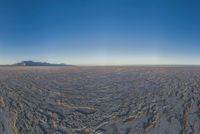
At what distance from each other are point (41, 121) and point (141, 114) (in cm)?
540

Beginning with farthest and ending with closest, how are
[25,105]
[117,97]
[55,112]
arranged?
[117,97], [25,105], [55,112]

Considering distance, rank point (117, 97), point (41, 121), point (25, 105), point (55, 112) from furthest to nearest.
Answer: point (117, 97), point (25, 105), point (55, 112), point (41, 121)

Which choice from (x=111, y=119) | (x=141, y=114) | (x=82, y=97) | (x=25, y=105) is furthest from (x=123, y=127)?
(x=25, y=105)

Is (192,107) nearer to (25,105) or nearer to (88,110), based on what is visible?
(88,110)

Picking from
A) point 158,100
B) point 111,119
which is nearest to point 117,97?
point 158,100

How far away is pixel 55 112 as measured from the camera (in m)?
12.9

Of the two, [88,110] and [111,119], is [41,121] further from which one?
[111,119]

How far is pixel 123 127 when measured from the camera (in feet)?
35.9

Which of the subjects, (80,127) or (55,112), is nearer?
(80,127)

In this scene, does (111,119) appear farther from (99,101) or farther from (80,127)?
(99,101)

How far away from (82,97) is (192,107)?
732 centimetres

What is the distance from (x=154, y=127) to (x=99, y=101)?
4835 millimetres

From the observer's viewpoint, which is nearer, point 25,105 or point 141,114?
point 141,114

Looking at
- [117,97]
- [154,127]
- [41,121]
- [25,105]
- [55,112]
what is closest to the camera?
[154,127]
